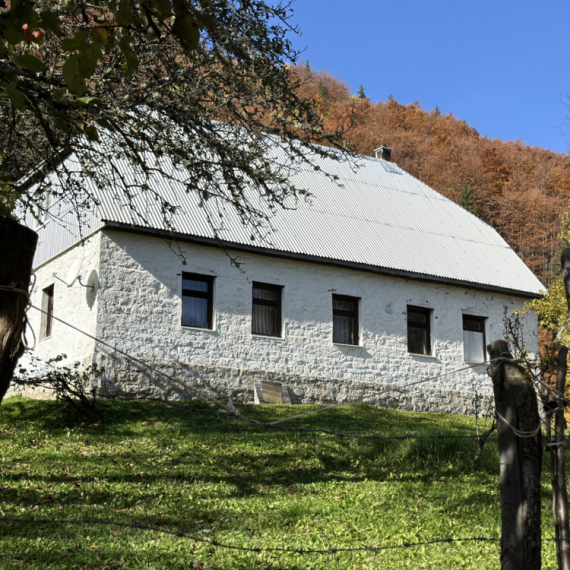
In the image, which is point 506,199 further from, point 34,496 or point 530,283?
point 34,496

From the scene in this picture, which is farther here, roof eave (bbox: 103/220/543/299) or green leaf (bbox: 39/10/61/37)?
roof eave (bbox: 103/220/543/299)

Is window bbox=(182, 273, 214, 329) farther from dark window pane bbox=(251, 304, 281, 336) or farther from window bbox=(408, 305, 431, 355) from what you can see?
window bbox=(408, 305, 431, 355)

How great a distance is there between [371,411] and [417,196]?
1006 cm

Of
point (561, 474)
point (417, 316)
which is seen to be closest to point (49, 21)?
point (561, 474)

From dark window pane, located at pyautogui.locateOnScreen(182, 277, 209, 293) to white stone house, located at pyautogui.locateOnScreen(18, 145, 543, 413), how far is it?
0.03 m

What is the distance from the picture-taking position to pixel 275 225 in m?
19.2

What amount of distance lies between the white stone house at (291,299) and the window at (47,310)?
44mm

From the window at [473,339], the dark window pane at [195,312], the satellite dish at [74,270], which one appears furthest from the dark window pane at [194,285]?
the window at [473,339]

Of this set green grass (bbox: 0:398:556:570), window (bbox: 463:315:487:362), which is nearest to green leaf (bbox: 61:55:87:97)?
green grass (bbox: 0:398:556:570)

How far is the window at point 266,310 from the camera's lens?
18359 millimetres

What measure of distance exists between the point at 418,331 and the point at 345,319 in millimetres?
2452

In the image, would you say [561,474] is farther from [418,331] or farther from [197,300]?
[418,331]

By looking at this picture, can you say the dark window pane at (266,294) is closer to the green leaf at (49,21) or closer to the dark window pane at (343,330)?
the dark window pane at (343,330)

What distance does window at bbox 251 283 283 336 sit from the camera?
1836cm
